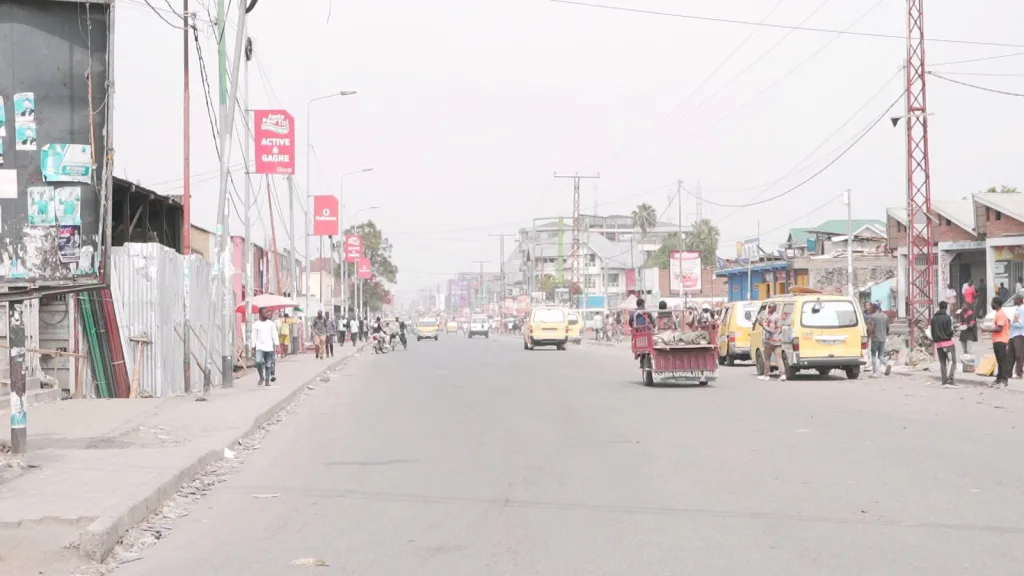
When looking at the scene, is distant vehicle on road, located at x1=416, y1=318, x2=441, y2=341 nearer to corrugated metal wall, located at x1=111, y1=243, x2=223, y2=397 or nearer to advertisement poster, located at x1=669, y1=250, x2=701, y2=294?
advertisement poster, located at x1=669, y1=250, x2=701, y2=294

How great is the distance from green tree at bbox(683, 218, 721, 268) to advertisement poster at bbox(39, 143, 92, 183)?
364 ft

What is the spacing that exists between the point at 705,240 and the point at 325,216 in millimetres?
79914

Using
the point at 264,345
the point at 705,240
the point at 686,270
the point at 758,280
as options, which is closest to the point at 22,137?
the point at 264,345

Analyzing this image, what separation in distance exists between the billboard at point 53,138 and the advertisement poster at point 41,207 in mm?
10

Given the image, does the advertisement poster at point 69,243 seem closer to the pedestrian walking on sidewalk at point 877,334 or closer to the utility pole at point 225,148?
the utility pole at point 225,148

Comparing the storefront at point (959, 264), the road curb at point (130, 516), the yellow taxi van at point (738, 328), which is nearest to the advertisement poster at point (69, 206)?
Result: the road curb at point (130, 516)

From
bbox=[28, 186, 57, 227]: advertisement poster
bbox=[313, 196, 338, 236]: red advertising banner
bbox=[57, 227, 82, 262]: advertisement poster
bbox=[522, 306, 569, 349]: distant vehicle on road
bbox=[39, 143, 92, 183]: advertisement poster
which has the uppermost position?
bbox=[313, 196, 338, 236]: red advertising banner

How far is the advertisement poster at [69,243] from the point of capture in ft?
39.8

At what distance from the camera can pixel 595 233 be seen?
147500mm

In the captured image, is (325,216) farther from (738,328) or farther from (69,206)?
(69,206)

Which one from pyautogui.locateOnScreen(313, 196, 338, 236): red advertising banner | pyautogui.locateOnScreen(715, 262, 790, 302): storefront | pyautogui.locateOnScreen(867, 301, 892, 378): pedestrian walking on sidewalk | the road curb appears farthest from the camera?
pyautogui.locateOnScreen(715, 262, 790, 302): storefront

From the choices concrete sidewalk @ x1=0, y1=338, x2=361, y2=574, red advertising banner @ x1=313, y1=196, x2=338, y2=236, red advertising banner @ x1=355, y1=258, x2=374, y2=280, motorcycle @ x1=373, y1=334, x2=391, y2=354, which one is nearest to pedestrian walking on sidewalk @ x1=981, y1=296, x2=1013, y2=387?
concrete sidewalk @ x1=0, y1=338, x2=361, y2=574

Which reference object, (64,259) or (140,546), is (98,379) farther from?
(140,546)

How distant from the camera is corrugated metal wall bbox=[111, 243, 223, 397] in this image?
21750mm
